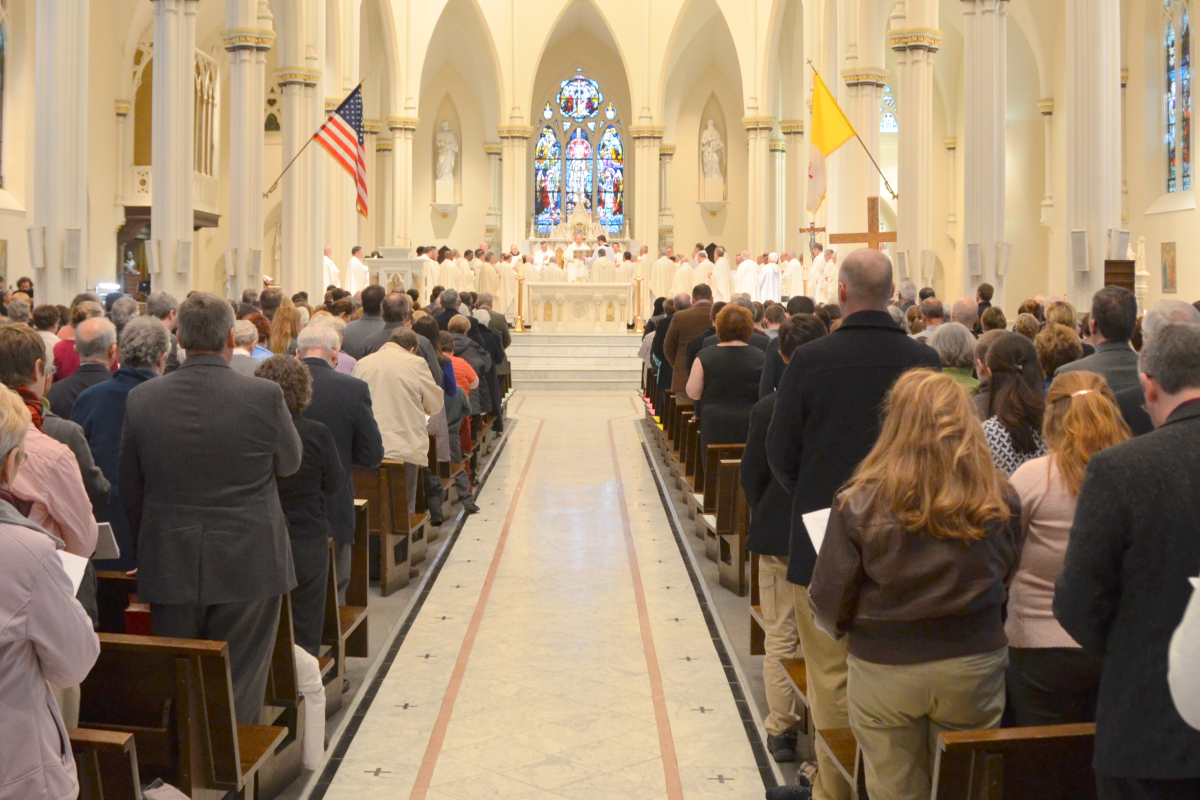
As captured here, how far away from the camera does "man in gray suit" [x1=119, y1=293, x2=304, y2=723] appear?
3939 millimetres

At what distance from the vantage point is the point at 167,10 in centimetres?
1417

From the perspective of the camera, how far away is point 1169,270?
2056 centimetres

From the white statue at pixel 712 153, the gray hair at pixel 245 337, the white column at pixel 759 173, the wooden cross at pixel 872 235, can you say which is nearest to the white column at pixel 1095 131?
the wooden cross at pixel 872 235

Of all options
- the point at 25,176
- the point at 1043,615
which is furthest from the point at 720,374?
the point at 25,176

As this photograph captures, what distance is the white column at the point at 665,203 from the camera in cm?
3161

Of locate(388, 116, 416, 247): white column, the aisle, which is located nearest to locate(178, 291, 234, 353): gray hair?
the aisle

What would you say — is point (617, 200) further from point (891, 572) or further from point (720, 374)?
point (891, 572)

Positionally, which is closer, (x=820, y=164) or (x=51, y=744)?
(x=51, y=744)

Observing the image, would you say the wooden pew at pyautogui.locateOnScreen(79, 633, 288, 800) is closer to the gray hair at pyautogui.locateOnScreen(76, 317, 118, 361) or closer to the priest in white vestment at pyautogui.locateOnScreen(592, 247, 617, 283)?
the gray hair at pyautogui.locateOnScreen(76, 317, 118, 361)

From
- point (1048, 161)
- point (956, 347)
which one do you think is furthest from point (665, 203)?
point (956, 347)

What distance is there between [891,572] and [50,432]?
2712 millimetres

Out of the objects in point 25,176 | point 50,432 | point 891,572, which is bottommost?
point 891,572

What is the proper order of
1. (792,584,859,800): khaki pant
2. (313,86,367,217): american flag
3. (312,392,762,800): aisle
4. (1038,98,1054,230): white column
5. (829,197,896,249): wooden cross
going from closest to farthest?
(792,584,859,800): khaki pant → (312,392,762,800): aisle → (829,197,896,249): wooden cross → (313,86,367,217): american flag → (1038,98,1054,230): white column

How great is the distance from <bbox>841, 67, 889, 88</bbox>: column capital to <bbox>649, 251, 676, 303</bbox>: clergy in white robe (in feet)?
23.1
